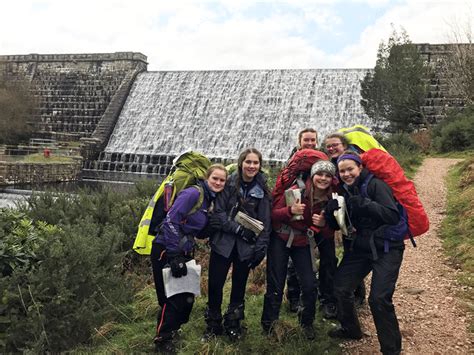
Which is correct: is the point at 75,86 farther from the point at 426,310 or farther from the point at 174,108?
the point at 426,310

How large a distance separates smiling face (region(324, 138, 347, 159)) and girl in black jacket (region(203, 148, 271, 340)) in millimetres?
660

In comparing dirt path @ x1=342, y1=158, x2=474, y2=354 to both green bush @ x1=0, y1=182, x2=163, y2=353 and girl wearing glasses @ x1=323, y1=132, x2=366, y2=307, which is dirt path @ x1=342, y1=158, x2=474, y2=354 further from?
green bush @ x1=0, y1=182, x2=163, y2=353

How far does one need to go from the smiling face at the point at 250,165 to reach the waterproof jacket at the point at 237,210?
0.10 meters

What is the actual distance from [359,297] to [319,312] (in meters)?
0.47

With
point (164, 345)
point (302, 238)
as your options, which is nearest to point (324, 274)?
point (302, 238)

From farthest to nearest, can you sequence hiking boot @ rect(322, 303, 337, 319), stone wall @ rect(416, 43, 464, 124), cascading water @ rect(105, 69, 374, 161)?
cascading water @ rect(105, 69, 374, 161), stone wall @ rect(416, 43, 464, 124), hiking boot @ rect(322, 303, 337, 319)

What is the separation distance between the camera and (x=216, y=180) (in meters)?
3.58

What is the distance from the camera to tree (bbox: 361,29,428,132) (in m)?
19.5

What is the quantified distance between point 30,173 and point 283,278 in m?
17.2

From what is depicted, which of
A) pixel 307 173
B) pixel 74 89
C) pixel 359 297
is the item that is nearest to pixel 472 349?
pixel 359 297

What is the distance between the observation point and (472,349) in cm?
364

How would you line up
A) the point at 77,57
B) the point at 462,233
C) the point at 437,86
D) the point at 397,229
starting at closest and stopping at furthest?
1. the point at 397,229
2. the point at 462,233
3. the point at 437,86
4. the point at 77,57

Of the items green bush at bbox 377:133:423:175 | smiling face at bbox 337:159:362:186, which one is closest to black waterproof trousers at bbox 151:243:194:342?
smiling face at bbox 337:159:362:186

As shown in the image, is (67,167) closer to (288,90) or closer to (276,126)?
(276,126)
